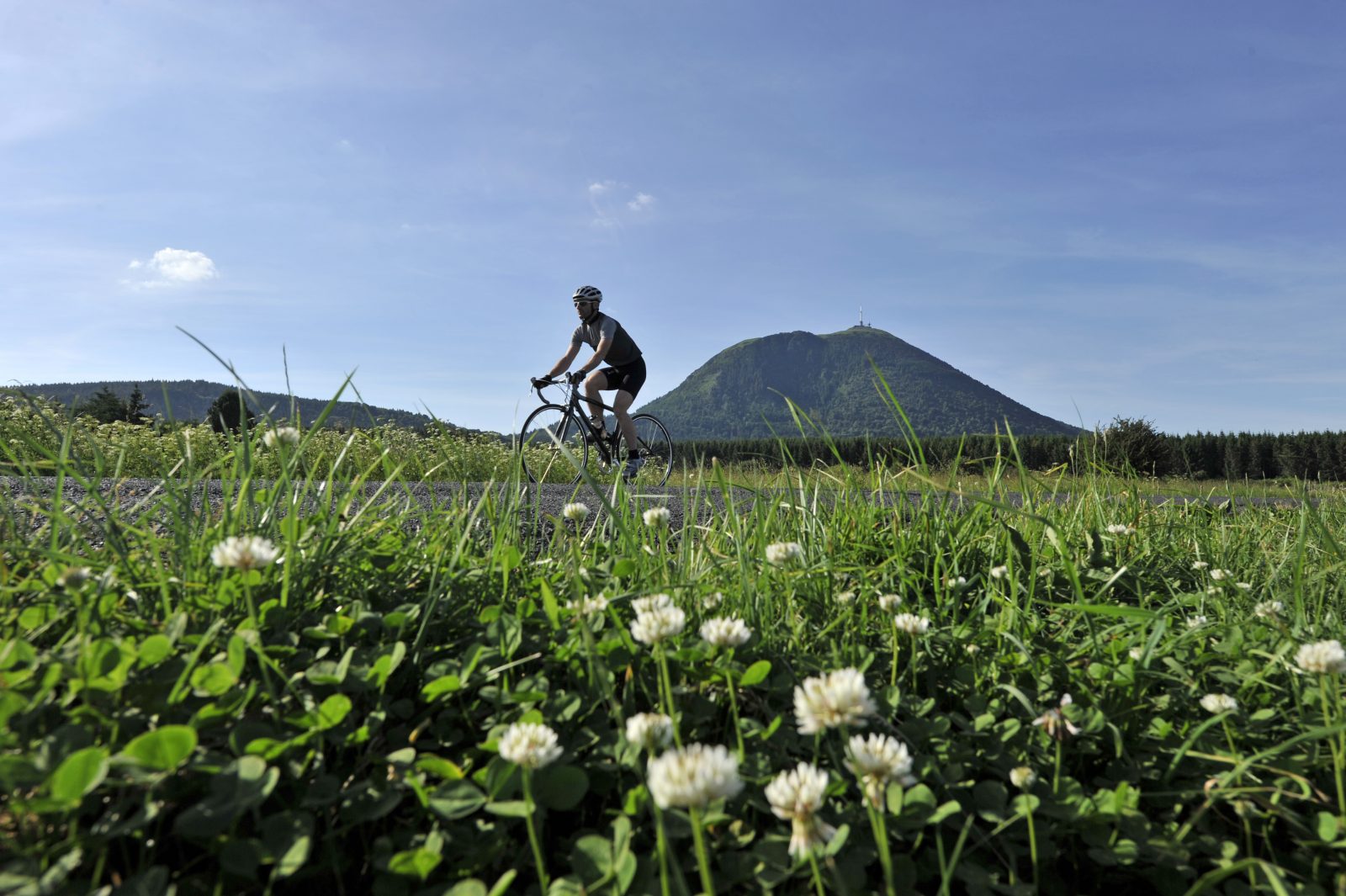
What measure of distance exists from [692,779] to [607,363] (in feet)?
29.8

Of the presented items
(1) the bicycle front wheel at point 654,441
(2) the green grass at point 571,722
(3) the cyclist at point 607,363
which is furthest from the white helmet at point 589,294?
(2) the green grass at point 571,722

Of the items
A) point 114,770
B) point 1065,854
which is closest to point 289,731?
point 114,770

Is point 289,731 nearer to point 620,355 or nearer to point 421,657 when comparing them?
point 421,657

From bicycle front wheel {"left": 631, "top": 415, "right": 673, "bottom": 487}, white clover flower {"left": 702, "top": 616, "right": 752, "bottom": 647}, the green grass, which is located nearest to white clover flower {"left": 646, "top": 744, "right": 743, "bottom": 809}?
the green grass

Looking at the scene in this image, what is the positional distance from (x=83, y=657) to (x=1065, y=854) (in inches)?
70.0

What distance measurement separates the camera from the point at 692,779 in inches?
32.8

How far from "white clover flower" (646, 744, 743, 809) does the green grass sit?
0.30ft

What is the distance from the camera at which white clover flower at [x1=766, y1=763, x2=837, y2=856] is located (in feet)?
2.95

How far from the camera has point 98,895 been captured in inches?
35.3

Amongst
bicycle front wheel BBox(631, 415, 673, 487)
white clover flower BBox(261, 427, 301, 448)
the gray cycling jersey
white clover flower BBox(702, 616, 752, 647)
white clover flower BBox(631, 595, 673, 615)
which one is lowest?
white clover flower BBox(702, 616, 752, 647)

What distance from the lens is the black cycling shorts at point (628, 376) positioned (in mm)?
9656

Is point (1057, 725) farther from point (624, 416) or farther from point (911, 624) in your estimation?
point (624, 416)

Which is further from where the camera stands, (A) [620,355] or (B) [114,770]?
(A) [620,355]

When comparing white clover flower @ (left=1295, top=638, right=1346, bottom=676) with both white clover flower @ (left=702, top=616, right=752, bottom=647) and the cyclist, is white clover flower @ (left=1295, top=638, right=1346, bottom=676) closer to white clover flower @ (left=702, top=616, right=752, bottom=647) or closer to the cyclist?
white clover flower @ (left=702, top=616, right=752, bottom=647)
